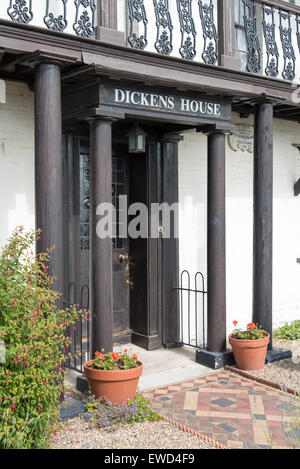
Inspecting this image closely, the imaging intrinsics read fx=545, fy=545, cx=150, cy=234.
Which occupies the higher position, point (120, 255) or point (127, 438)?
point (120, 255)

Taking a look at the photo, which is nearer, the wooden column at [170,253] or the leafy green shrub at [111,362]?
the leafy green shrub at [111,362]

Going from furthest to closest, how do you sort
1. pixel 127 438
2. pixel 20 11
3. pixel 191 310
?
pixel 191 310
pixel 20 11
pixel 127 438

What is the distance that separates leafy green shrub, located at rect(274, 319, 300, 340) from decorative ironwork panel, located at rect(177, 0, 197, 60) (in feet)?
14.7

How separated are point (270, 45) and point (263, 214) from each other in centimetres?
216

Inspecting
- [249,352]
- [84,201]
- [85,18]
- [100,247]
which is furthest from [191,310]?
[85,18]

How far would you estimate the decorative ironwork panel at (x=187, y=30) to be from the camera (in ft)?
19.8

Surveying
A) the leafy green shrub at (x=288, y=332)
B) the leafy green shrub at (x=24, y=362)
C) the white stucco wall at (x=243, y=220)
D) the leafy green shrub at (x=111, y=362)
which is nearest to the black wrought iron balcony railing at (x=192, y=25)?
the white stucco wall at (x=243, y=220)

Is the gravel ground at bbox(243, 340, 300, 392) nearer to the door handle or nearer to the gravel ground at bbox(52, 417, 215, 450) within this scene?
the gravel ground at bbox(52, 417, 215, 450)

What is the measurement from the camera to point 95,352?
5.54 metres

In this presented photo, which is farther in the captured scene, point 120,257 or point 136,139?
point 120,257

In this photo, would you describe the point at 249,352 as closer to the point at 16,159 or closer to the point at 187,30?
the point at 16,159

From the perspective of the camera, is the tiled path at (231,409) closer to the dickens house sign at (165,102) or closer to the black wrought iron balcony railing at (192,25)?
the dickens house sign at (165,102)

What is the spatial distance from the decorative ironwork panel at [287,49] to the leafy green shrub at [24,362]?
4616mm

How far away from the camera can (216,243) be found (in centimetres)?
670
